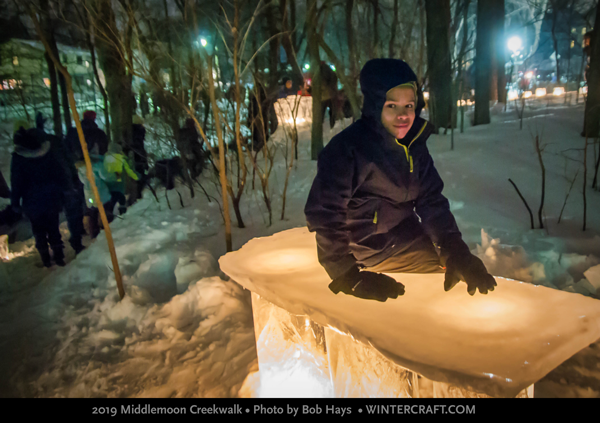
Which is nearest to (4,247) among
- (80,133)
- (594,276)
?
(80,133)

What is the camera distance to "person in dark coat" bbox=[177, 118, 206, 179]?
6659 millimetres

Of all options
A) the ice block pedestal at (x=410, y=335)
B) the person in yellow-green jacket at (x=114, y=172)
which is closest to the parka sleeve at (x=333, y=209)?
the ice block pedestal at (x=410, y=335)

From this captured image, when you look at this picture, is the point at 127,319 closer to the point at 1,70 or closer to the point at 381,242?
the point at 381,242

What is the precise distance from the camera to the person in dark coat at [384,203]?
6.10ft

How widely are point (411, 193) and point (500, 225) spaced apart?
8.67 feet

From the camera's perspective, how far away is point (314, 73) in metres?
7.30

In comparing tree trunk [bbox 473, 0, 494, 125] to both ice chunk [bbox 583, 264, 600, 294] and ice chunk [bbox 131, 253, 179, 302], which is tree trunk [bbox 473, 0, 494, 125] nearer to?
ice chunk [bbox 583, 264, 600, 294]

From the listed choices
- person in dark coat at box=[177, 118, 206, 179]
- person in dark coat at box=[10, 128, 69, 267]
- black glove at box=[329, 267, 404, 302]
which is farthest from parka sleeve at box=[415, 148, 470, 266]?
person in dark coat at box=[177, 118, 206, 179]

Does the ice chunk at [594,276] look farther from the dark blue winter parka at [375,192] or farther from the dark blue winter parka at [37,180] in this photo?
the dark blue winter parka at [37,180]

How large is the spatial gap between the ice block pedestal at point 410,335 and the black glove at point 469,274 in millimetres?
45

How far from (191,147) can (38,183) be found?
9.34ft

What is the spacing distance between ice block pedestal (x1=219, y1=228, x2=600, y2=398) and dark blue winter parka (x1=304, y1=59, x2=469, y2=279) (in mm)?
229
